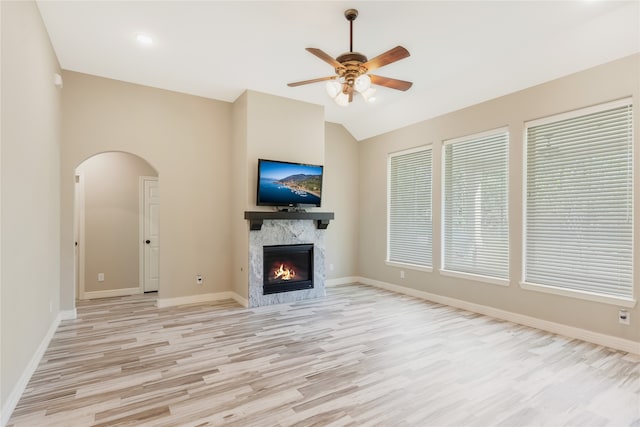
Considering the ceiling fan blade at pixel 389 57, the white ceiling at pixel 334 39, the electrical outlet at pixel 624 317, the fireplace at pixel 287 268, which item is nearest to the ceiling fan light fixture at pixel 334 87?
the ceiling fan blade at pixel 389 57

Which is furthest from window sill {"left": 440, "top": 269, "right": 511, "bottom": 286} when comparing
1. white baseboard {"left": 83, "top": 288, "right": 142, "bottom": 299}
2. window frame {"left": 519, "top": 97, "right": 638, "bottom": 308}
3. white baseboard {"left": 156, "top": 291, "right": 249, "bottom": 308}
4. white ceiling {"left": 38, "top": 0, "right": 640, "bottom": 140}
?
white baseboard {"left": 83, "top": 288, "right": 142, "bottom": 299}

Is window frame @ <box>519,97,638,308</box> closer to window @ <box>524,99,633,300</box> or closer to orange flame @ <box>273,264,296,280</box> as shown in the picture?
window @ <box>524,99,633,300</box>

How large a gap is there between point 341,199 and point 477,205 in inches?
104

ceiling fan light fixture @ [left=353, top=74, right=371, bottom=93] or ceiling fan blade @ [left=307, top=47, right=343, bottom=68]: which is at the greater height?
ceiling fan blade @ [left=307, top=47, right=343, bottom=68]

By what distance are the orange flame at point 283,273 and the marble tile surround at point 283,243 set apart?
0.83ft

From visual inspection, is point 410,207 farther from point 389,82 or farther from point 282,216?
point 389,82

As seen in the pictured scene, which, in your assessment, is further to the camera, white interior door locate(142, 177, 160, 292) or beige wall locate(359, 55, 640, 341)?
white interior door locate(142, 177, 160, 292)

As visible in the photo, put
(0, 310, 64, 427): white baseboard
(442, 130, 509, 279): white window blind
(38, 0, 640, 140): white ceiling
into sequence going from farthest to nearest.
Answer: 1. (442, 130, 509, 279): white window blind
2. (38, 0, 640, 140): white ceiling
3. (0, 310, 64, 427): white baseboard

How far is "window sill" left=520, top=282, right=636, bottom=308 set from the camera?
3.29 meters

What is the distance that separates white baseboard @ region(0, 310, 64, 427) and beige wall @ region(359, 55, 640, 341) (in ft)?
16.3

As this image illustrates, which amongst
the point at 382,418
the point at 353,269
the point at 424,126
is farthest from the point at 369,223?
the point at 382,418

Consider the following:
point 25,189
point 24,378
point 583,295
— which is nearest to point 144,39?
point 25,189

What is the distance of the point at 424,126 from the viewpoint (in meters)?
5.50

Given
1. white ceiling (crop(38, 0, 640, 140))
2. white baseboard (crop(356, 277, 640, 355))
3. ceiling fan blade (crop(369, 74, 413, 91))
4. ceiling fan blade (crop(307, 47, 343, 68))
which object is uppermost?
white ceiling (crop(38, 0, 640, 140))
